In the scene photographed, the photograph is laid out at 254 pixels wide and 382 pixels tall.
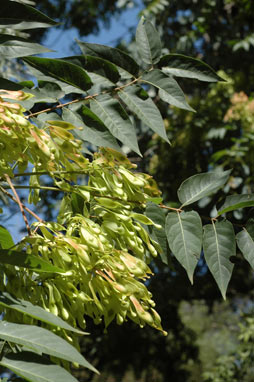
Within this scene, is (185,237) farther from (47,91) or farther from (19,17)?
(19,17)

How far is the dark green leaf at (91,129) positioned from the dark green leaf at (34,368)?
1.48 feet

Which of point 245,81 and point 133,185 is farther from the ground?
point 133,185

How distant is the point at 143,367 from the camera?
208 inches

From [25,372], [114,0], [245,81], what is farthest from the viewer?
[114,0]

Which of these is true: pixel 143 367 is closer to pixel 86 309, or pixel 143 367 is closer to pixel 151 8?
pixel 151 8

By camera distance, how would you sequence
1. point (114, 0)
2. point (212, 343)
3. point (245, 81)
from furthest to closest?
point (212, 343) → point (114, 0) → point (245, 81)

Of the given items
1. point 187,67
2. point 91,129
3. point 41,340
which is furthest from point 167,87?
point 41,340

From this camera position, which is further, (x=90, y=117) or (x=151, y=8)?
(x=151, y=8)

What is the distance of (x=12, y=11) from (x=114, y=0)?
4475 millimetres

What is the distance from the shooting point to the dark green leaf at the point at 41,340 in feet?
1.92

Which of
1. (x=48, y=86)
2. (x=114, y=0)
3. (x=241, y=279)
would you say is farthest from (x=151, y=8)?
(x=48, y=86)

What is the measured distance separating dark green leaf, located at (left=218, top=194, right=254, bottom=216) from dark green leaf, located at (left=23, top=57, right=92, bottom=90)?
0.39 m

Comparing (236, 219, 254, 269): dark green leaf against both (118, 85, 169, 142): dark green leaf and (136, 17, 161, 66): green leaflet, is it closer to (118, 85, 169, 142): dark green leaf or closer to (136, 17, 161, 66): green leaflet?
(118, 85, 169, 142): dark green leaf

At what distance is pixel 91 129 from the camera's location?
1011 mm
